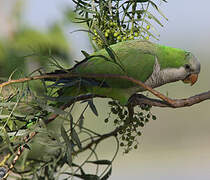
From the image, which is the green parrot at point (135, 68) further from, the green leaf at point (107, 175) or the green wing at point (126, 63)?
the green leaf at point (107, 175)

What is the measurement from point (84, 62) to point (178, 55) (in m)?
0.36

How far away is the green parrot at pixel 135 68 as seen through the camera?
0.82 meters

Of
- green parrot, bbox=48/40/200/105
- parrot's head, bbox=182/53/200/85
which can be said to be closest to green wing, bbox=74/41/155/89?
green parrot, bbox=48/40/200/105

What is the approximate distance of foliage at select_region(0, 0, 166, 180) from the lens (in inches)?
26.4

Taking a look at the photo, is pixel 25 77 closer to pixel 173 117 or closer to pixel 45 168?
pixel 45 168

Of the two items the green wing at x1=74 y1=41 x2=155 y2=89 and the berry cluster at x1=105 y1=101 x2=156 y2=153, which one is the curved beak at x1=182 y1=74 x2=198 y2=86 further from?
the berry cluster at x1=105 y1=101 x2=156 y2=153

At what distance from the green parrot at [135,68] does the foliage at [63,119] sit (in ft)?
0.11

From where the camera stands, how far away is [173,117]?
23.4 ft

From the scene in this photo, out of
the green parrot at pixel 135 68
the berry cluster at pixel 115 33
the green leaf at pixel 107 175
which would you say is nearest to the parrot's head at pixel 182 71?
the green parrot at pixel 135 68

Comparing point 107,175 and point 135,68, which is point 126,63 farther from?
point 107,175

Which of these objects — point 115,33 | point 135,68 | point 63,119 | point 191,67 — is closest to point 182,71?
point 191,67

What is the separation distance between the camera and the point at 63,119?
2.15 ft

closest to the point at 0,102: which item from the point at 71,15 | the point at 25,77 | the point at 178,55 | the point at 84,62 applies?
the point at 25,77

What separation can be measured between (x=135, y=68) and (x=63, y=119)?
0.36 m
